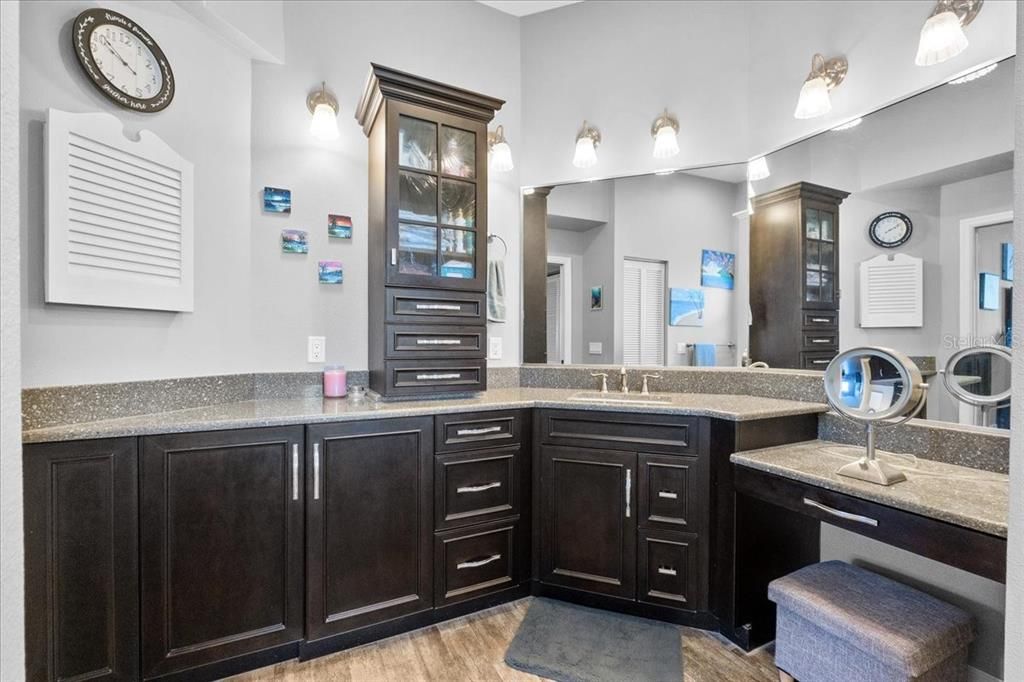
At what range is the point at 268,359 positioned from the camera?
7.13 ft

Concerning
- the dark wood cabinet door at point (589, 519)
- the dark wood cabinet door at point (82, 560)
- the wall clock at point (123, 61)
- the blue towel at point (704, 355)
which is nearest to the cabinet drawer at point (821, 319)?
the blue towel at point (704, 355)

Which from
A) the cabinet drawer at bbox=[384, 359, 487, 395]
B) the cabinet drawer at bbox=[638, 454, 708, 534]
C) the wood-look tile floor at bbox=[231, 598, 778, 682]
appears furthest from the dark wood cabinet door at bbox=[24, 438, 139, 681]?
the cabinet drawer at bbox=[638, 454, 708, 534]

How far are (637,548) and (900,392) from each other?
1.17 m

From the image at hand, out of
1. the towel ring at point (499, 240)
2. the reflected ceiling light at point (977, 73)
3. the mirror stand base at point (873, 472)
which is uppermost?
the reflected ceiling light at point (977, 73)

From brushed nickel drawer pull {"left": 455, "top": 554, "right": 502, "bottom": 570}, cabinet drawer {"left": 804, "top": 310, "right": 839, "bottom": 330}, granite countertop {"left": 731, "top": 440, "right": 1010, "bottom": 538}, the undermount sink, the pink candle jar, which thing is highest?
cabinet drawer {"left": 804, "top": 310, "right": 839, "bottom": 330}

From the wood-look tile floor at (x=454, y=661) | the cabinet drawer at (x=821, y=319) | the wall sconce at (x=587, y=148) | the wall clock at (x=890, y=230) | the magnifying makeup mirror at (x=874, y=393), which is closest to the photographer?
the magnifying makeup mirror at (x=874, y=393)

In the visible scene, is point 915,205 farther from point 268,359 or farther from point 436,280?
point 268,359

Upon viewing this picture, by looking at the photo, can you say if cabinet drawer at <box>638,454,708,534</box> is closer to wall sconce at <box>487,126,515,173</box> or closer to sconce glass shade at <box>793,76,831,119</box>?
sconce glass shade at <box>793,76,831,119</box>

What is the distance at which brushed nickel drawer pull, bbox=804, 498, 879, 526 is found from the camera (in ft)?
4.53

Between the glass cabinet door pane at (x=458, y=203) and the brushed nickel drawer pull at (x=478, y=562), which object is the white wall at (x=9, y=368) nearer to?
the brushed nickel drawer pull at (x=478, y=562)

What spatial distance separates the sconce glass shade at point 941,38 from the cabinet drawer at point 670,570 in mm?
2084

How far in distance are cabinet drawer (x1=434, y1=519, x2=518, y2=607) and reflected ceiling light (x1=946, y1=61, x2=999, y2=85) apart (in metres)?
2.45

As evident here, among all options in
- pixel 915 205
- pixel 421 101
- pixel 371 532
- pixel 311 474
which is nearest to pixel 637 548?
pixel 371 532

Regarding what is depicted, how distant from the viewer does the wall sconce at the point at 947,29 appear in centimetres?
163
